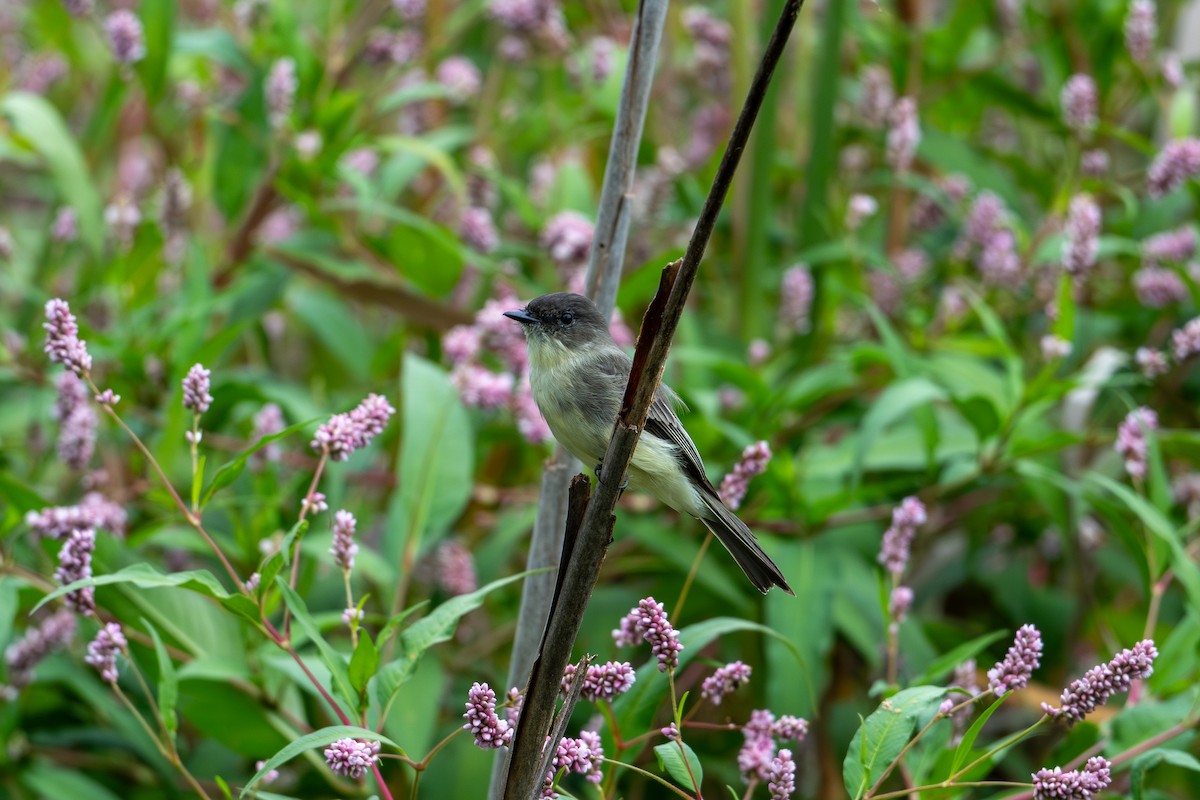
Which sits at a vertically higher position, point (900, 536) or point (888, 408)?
point (888, 408)

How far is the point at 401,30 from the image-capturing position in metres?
3.46

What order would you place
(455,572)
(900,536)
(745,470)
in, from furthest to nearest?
(455,572)
(900,536)
(745,470)

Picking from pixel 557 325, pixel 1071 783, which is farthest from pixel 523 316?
pixel 1071 783

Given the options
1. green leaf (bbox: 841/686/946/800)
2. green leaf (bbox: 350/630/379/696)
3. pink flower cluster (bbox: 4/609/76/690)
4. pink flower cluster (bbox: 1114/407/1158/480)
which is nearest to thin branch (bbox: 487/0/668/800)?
green leaf (bbox: 350/630/379/696)

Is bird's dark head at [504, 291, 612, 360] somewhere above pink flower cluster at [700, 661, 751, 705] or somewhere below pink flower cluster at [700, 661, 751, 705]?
above

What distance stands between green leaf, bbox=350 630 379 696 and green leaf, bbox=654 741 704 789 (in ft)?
1.14

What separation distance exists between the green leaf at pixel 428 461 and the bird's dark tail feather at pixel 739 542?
533mm

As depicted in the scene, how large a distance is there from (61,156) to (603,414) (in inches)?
60.4

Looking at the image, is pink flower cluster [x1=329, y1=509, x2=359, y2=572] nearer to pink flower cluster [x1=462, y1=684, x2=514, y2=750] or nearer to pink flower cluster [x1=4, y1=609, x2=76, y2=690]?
pink flower cluster [x1=462, y1=684, x2=514, y2=750]

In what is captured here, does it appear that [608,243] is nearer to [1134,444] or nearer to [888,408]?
[888,408]

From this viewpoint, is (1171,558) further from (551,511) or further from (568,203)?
(568,203)

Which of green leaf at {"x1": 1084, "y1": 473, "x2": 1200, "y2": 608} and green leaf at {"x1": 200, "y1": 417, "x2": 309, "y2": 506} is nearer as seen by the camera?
green leaf at {"x1": 200, "y1": 417, "x2": 309, "y2": 506}

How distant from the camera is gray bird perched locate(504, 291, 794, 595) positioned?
6.32 feet

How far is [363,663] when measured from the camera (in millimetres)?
1440
